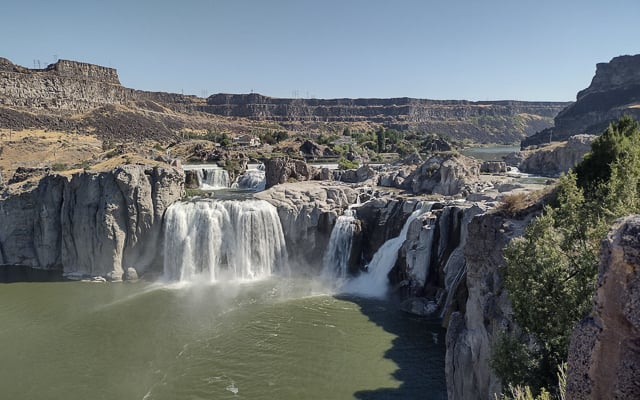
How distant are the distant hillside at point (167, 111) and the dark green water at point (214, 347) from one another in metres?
68.5

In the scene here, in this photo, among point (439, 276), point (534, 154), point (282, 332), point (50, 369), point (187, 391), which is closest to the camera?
point (187, 391)

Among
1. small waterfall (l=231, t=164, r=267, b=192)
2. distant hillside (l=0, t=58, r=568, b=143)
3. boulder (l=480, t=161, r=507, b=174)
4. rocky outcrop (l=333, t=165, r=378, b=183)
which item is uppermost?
distant hillside (l=0, t=58, r=568, b=143)

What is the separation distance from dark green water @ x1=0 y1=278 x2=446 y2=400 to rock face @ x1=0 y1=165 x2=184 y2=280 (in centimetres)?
411

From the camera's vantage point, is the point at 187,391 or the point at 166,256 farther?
the point at 166,256

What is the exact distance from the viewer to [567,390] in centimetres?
499

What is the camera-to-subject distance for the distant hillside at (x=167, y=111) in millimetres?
88438

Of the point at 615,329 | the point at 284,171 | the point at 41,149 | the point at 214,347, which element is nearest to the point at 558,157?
the point at 284,171

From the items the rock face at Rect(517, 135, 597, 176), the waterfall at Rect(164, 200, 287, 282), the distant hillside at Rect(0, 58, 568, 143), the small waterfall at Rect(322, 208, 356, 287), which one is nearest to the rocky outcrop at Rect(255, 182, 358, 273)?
the small waterfall at Rect(322, 208, 356, 287)

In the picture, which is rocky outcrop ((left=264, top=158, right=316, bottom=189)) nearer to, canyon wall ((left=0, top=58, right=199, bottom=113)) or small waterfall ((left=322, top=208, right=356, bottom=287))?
small waterfall ((left=322, top=208, right=356, bottom=287))

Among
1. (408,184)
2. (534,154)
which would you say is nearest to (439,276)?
(408,184)

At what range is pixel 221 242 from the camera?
31.8 metres

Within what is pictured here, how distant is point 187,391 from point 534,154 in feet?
212

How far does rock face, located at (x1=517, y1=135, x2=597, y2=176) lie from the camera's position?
187 ft

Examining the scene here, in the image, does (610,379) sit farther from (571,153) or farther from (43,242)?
(571,153)
